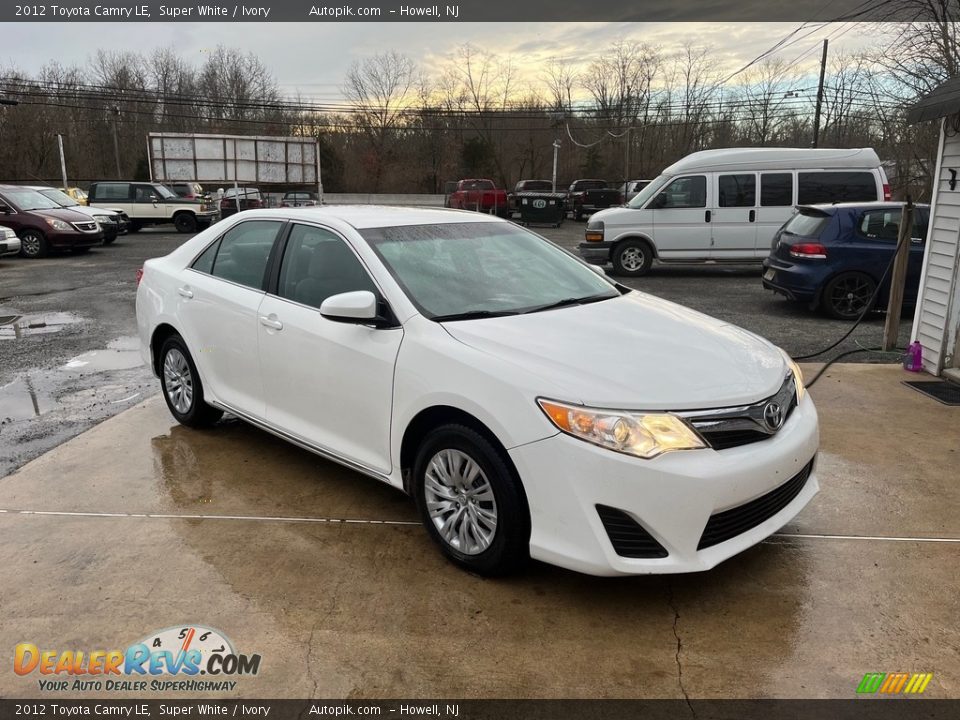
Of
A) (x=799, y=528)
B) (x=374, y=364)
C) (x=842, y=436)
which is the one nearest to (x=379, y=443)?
(x=374, y=364)

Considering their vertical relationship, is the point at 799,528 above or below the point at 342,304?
below

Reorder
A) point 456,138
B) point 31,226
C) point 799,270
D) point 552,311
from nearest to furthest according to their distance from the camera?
point 552,311 < point 799,270 < point 31,226 < point 456,138

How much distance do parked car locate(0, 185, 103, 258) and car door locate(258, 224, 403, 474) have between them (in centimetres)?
1576

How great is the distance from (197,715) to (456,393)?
1.51m

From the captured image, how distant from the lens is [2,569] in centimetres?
325

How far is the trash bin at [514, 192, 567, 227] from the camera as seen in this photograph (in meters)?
26.6

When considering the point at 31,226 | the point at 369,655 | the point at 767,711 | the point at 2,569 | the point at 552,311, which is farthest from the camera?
the point at 31,226

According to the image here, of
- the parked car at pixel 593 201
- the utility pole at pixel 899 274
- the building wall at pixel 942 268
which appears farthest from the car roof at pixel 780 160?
the parked car at pixel 593 201

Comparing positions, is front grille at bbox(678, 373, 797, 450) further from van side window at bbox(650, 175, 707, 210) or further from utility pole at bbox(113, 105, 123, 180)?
utility pole at bbox(113, 105, 123, 180)

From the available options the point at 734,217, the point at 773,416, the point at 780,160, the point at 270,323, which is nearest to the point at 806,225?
the point at 734,217

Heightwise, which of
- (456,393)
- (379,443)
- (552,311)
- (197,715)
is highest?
(552,311)

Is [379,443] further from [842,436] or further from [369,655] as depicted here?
[842,436]

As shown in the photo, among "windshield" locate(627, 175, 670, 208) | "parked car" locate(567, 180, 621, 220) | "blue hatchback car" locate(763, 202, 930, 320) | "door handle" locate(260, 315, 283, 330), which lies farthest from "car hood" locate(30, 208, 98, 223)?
"parked car" locate(567, 180, 621, 220)

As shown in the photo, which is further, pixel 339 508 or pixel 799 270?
pixel 799 270
